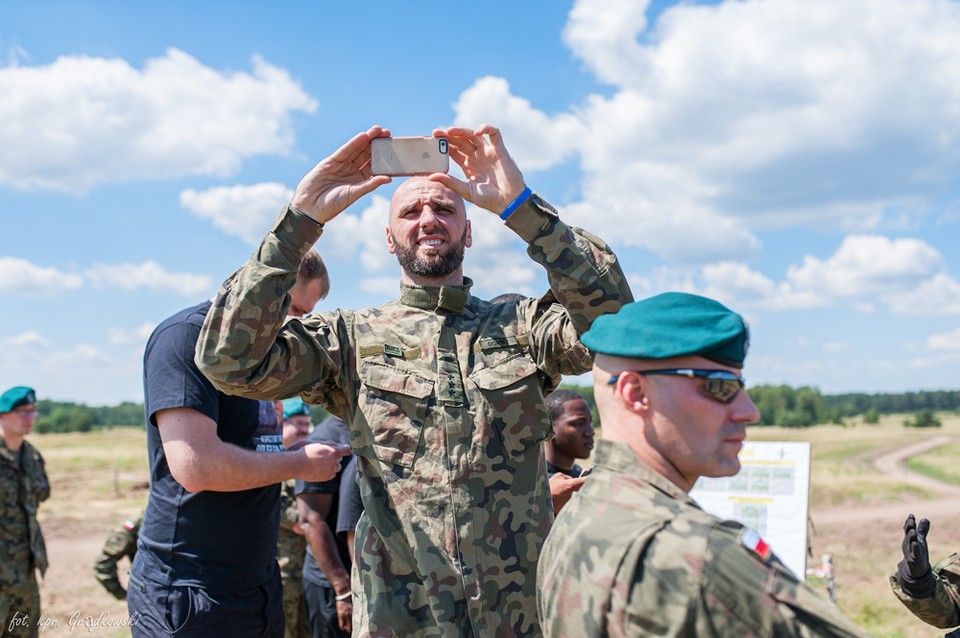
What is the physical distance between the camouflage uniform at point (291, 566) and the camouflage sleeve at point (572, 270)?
430 centimetres

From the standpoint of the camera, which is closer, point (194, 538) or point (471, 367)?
point (471, 367)

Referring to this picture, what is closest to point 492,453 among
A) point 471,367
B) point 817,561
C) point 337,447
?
point 471,367

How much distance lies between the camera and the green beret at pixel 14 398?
7199mm

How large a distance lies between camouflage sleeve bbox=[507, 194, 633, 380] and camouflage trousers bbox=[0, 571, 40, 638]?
18.5 ft

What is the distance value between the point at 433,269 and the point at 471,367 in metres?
0.46

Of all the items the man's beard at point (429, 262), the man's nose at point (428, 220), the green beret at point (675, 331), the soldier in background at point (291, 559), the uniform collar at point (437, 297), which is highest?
the man's nose at point (428, 220)

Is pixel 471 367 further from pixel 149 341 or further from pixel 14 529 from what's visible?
pixel 14 529

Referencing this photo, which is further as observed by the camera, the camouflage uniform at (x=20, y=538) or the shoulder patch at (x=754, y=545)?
the camouflage uniform at (x=20, y=538)

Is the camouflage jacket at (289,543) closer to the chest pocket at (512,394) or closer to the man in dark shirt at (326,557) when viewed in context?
the man in dark shirt at (326,557)

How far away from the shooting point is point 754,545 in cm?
187

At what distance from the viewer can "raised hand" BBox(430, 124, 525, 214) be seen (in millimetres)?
3328

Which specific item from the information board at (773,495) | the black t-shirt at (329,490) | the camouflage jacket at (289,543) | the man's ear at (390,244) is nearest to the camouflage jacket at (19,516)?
the camouflage jacket at (289,543)

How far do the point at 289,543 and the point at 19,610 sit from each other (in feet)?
7.11

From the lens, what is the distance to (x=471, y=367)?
3.48m
